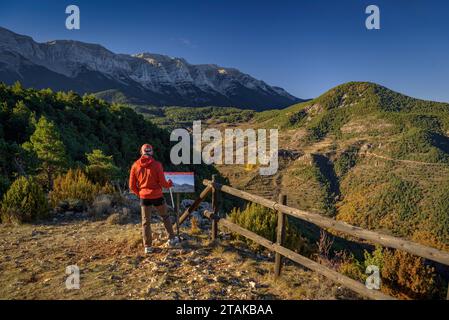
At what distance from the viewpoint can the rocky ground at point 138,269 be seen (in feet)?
18.2

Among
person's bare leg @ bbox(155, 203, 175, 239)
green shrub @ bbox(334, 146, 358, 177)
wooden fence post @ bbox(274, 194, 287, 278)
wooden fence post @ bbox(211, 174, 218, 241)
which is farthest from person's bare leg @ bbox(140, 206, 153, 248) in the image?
green shrub @ bbox(334, 146, 358, 177)

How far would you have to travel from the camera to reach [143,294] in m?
5.39

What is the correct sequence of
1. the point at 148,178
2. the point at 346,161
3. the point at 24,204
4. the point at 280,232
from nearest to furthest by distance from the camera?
the point at 280,232
the point at 148,178
the point at 24,204
the point at 346,161

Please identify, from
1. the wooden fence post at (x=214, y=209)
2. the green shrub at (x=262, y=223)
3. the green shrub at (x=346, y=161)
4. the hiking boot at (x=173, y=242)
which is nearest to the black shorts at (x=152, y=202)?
the hiking boot at (x=173, y=242)

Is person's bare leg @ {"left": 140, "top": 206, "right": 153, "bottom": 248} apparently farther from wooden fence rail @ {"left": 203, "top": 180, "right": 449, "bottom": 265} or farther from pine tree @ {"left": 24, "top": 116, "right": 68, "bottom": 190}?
pine tree @ {"left": 24, "top": 116, "right": 68, "bottom": 190}

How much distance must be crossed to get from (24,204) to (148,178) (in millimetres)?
5070

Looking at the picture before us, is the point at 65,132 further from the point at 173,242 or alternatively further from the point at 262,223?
the point at 173,242

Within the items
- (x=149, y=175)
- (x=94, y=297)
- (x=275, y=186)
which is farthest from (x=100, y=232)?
(x=275, y=186)

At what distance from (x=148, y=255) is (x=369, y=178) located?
483ft

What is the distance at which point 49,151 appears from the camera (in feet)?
50.8

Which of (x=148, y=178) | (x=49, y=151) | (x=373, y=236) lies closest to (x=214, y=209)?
(x=148, y=178)

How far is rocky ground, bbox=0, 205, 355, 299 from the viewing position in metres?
5.54

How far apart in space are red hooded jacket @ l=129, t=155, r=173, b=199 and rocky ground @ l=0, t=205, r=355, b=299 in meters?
1.24

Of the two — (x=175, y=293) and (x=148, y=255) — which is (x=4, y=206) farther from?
(x=175, y=293)
